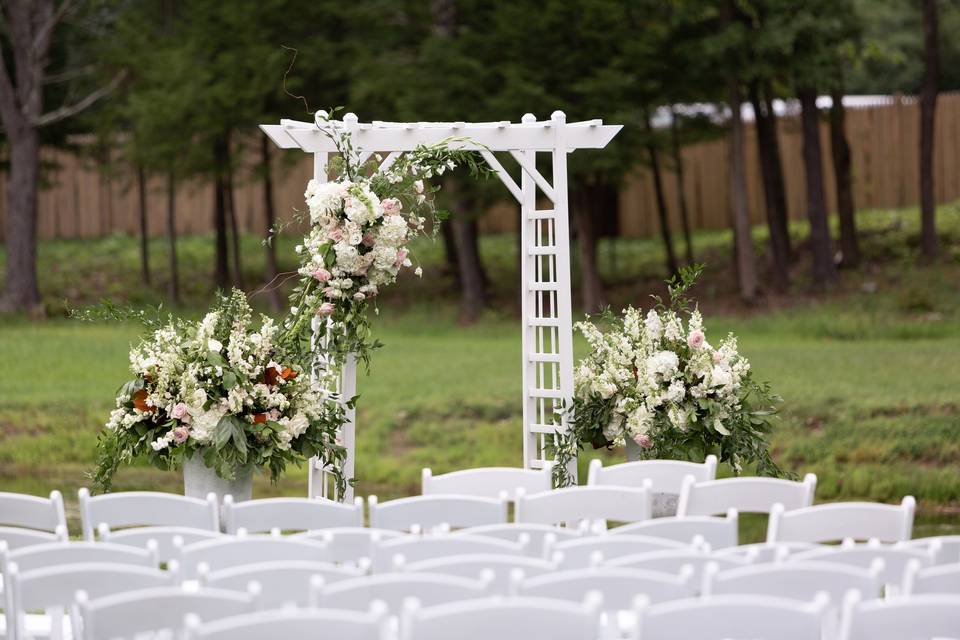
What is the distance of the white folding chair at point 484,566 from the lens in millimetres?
3596

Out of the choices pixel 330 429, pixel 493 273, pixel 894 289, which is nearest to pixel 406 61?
pixel 493 273

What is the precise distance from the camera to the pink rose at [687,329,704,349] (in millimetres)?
6539

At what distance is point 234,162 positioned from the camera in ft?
63.6

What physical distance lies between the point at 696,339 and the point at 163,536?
311cm

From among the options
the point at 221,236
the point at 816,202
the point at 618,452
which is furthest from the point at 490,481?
the point at 221,236

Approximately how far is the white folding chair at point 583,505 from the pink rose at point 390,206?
204 centimetres

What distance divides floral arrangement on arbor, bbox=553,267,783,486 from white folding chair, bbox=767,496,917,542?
75.7 inches

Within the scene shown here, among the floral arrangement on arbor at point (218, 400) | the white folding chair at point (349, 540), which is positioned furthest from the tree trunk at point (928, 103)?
the white folding chair at point (349, 540)

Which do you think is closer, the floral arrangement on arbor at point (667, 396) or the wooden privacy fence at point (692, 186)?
the floral arrangement on arbor at point (667, 396)

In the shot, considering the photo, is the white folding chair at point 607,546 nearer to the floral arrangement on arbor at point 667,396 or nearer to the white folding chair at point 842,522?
the white folding chair at point 842,522

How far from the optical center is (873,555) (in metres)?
3.90

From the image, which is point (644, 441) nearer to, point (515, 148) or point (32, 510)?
point (515, 148)

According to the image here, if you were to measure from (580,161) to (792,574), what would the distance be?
13400 millimetres

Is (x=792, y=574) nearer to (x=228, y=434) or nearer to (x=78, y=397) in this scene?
(x=228, y=434)
